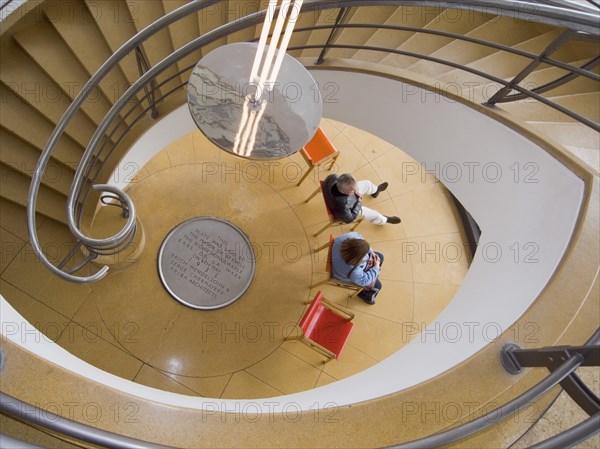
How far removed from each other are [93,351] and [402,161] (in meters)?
5.23

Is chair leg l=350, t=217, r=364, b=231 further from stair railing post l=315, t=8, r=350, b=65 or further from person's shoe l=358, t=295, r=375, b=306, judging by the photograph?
stair railing post l=315, t=8, r=350, b=65

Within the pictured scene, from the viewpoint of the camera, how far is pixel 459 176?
4836 mm

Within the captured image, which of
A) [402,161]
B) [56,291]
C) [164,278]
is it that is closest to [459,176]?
[402,161]

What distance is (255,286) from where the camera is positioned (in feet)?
18.9

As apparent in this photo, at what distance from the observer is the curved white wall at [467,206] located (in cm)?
326

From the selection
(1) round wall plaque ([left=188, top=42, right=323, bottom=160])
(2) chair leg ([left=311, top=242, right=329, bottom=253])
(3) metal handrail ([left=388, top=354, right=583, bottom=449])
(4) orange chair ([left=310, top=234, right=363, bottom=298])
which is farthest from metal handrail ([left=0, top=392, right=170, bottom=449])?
(2) chair leg ([left=311, top=242, right=329, bottom=253])

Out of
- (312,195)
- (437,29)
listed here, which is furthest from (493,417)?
(312,195)

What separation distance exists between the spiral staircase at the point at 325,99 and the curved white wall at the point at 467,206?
166 millimetres

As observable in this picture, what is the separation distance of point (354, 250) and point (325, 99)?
1960 mm

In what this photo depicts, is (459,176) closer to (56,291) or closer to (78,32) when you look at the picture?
(78,32)

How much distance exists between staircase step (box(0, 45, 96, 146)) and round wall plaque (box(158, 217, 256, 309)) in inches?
79.1

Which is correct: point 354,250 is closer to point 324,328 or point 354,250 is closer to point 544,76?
point 324,328

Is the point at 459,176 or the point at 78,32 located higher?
the point at 459,176

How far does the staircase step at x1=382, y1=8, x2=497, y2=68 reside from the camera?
16.2 ft
